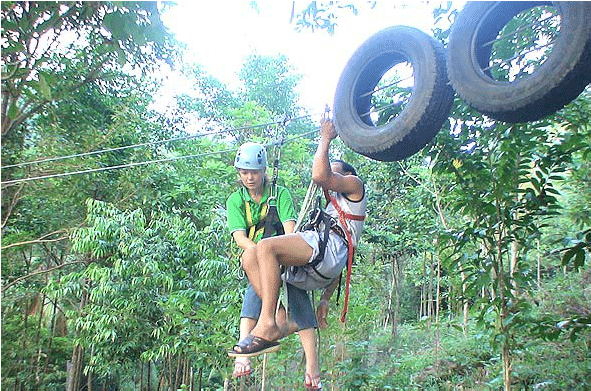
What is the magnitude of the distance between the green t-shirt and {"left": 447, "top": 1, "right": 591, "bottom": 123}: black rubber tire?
85 centimetres

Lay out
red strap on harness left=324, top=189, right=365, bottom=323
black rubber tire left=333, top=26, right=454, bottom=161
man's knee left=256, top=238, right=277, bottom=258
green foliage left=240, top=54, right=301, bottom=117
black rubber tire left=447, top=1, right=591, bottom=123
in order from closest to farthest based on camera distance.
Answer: black rubber tire left=447, top=1, right=591, bottom=123, black rubber tire left=333, top=26, right=454, bottom=161, man's knee left=256, top=238, right=277, bottom=258, red strap on harness left=324, top=189, right=365, bottom=323, green foliage left=240, top=54, right=301, bottom=117

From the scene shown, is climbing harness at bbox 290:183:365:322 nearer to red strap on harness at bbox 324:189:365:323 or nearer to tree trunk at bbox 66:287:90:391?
red strap on harness at bbox 324:189:365:323

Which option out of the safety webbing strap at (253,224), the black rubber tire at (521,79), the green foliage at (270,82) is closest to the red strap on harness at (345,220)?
the safety webbing strap at (253,224)

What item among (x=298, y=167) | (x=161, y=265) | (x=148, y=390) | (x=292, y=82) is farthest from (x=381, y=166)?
(x=148, y=390)

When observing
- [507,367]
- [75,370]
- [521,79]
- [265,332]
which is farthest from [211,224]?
[75,370]

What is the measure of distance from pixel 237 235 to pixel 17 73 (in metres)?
1.21

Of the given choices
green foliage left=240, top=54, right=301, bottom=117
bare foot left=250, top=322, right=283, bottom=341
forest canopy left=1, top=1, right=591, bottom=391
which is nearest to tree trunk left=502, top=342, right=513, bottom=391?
forest canopy left=1, top=1, right=591, bottom=391

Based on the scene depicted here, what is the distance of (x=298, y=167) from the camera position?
673cm

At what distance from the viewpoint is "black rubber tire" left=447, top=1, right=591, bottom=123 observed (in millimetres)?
1671

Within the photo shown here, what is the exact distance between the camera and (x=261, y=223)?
8.07ft

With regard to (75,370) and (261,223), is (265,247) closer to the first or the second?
(261,223)

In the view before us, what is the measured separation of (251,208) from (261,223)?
8 cm

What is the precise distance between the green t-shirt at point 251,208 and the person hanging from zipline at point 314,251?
158 millimetres

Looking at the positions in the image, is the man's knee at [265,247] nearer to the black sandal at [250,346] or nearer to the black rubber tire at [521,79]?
the black sandal at [250,346]
